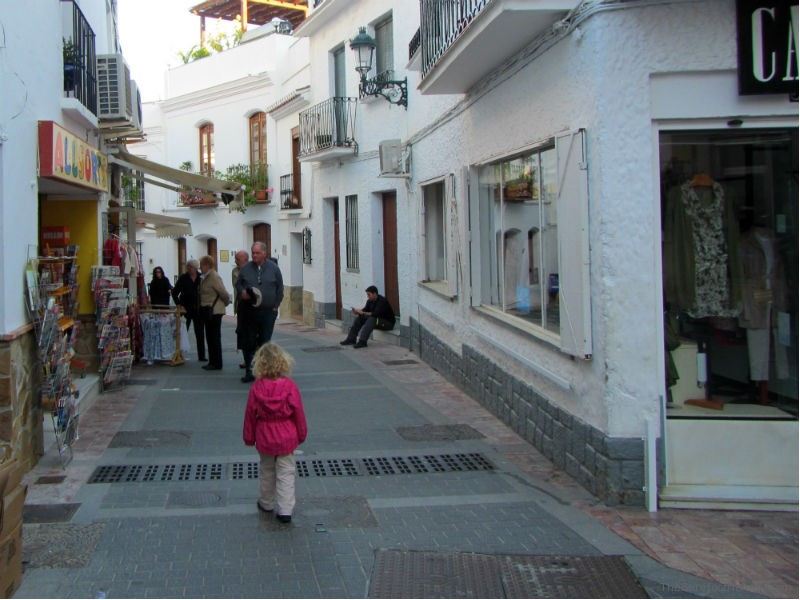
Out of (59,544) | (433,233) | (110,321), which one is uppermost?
(433,233)

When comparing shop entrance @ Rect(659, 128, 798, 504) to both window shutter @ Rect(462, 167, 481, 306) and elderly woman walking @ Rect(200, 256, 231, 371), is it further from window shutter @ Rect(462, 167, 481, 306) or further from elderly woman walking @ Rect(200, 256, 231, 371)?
elderly woman walking @ Rect(200, 256, 231, 371)

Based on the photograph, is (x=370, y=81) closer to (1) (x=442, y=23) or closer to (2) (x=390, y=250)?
(2) (x=390, y=250)

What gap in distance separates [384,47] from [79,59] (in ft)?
22.5

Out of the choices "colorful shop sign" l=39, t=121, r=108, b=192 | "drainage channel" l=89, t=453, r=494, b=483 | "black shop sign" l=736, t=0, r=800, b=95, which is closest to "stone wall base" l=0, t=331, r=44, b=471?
"drainage channel" l=89, t=453, r=494, b=483

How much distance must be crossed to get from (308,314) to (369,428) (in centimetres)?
1228

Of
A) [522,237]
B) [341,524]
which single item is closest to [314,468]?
[341,524]

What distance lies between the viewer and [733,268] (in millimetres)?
6586

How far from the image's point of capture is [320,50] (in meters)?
18.9

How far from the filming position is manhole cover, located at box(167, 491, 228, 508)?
248 inches

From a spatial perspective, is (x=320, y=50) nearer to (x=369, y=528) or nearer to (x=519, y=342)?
(x=519, y=342)

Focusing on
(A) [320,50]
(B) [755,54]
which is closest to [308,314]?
(A) [320,50]

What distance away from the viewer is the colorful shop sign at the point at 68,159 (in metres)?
7.75

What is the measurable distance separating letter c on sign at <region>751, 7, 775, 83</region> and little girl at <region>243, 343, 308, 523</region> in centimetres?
377

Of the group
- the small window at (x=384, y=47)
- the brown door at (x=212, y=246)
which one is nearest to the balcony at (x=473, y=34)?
the small window at (x=384, y=47)
